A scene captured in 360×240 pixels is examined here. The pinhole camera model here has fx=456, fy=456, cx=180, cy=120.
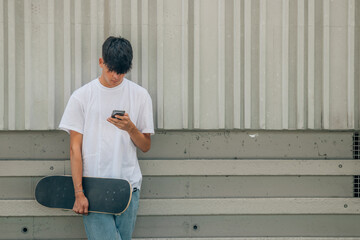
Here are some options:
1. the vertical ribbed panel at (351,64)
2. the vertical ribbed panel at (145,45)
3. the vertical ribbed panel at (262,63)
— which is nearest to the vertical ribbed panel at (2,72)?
the vertical ribbed panel at (145,45)

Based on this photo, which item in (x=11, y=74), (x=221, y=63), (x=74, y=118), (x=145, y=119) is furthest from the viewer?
(x=221, y=63)

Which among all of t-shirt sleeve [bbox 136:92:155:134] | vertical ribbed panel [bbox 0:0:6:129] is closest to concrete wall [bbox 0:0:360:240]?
vertical ribbed panel [bbox 0:0:6:129]

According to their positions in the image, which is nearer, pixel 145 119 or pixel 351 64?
pixel 145 119

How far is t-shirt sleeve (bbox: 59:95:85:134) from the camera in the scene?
3.41 metres

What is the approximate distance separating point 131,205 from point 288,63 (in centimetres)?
188

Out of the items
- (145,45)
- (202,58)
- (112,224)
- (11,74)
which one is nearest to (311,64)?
(202,58)

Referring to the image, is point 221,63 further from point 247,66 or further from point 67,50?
point 67,50

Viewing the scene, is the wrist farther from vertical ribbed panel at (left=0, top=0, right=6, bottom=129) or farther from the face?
vertical ribbed panel at (left=0, top=0, right=6, bottom=129)

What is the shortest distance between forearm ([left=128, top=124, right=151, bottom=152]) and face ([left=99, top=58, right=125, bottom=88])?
1.17 ft

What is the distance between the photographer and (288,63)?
4.08 metres

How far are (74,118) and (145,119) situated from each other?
539 mm

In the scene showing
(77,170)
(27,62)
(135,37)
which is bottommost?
(77,170)

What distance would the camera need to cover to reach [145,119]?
355 centimetres

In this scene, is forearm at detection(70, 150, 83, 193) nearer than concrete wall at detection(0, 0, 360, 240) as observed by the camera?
Yes
